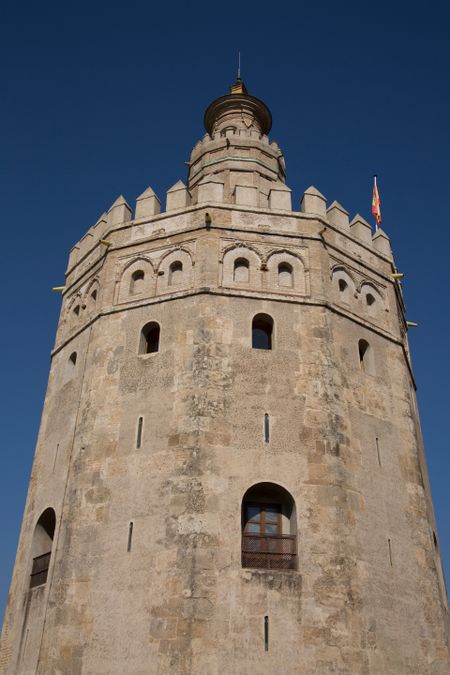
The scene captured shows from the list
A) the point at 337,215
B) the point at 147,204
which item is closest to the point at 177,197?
the point at 147,204

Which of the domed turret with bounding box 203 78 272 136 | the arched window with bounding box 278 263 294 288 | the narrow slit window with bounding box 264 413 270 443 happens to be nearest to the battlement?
the arched window with bounding box 278 263 294 288

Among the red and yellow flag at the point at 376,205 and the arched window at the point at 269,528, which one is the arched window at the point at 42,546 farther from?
the red and yellow flag at the point at 376,205

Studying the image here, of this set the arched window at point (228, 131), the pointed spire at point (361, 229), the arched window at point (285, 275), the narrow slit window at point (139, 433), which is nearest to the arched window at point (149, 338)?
the narrow slit window at point (139, 433)

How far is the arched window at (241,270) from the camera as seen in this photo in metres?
18.8

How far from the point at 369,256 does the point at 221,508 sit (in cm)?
962

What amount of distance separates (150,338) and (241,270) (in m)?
3.00

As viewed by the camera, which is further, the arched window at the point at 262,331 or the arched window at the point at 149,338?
the arched window at the point at 149,338

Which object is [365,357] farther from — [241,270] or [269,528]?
[269,528]

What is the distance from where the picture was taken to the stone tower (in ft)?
47.3

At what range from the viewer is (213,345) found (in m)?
17.3

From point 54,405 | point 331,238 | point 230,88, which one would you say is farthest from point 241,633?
point 230,88

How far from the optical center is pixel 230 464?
15797 mm

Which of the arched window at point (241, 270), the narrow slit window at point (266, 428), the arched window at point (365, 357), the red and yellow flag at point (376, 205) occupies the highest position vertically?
the red and yellow flag at point (376, 205)

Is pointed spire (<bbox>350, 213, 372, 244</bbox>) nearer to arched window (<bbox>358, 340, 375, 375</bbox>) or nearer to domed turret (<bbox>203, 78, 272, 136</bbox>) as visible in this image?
arched window (<bbox>358, 340, 375, 375</bbox>)
